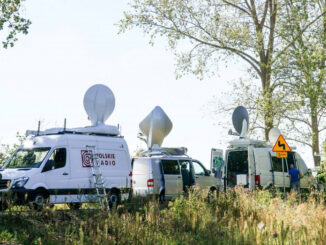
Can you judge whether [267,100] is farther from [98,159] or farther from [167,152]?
[98,159]

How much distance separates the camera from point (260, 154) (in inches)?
797

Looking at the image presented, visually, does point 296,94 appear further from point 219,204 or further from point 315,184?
point 219,204

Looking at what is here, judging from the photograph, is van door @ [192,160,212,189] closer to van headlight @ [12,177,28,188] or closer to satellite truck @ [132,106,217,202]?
satellite truck @ [132,106,217,202]

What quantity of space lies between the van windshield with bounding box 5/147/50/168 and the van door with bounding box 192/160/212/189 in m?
6.92

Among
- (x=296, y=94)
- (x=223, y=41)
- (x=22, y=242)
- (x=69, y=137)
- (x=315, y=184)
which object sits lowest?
(x=22, y=242)

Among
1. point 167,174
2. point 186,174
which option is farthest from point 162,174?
point 186,174

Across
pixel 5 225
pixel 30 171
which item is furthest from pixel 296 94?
pixel 5 225

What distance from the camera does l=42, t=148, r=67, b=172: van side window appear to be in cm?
1597

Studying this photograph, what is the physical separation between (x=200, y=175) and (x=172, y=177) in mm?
1973

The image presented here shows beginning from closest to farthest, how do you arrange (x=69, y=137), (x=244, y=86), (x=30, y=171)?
(x=30, y=171) < (x=69, y=137) < (x=244, y=86)

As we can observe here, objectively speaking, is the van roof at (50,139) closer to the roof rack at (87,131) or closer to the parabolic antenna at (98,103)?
the roof rack at (87,131)

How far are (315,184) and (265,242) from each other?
13.4 metres

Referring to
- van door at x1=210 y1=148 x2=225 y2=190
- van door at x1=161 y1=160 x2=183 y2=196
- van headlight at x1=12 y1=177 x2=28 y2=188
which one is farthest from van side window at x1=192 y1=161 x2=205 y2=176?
van headlight at x1=12 y1=177 x2=28 y2=188

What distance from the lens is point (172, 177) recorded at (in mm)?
19672
